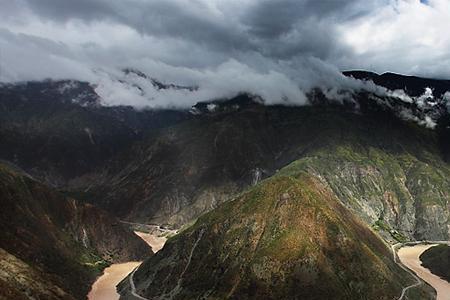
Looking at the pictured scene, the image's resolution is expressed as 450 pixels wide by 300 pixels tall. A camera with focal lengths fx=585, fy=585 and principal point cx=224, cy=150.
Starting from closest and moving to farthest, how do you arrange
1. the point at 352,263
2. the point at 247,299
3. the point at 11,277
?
the point at 11,277 → the point at 247,299 → the point at 352,263

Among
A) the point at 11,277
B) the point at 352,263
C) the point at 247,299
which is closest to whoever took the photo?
the point at 11,277

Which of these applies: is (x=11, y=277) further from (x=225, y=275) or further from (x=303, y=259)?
(x=303, y=259)

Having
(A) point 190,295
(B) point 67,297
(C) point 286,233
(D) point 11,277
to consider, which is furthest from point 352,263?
(D) point 11,277

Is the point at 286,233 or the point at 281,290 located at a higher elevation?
the point at 286,233

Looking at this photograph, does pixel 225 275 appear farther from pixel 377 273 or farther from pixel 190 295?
pixel 377 273

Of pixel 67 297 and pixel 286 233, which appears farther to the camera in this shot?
pixel 286 233

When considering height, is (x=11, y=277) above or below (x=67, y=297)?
above

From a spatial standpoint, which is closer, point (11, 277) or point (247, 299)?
point (11, 277)

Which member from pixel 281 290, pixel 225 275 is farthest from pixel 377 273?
pixel 225 275
